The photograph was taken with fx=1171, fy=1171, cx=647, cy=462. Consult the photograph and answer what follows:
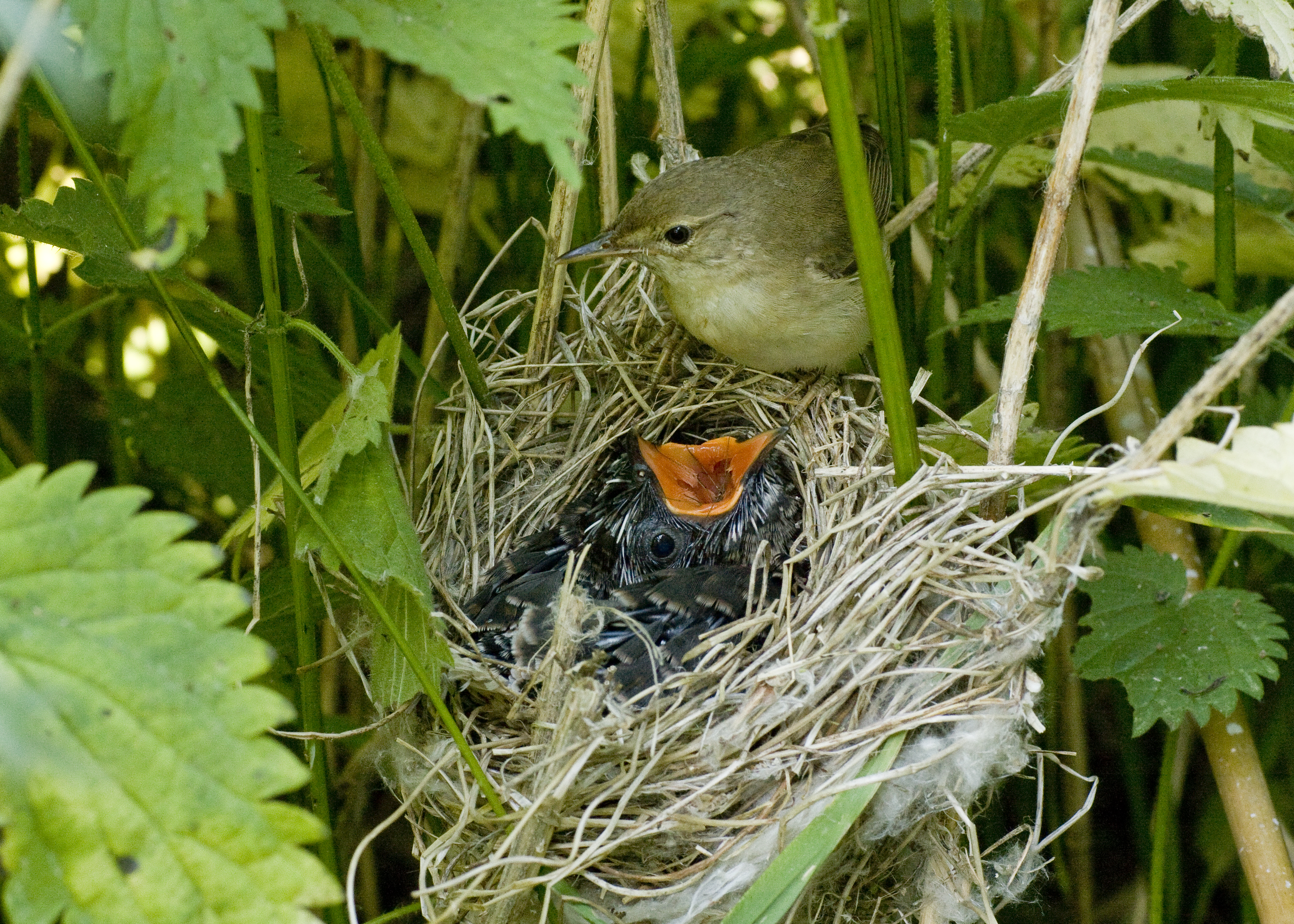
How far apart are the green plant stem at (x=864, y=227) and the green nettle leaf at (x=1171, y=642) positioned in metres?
0.59

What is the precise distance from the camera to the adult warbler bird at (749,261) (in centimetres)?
229

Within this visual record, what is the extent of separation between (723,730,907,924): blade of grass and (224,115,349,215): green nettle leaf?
101 centimetres

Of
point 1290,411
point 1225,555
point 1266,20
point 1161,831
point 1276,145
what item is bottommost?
point 1161,831

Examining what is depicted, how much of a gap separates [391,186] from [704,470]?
107 centimetres

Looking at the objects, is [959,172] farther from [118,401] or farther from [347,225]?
[118,401]

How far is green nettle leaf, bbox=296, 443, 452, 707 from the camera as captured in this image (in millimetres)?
1467

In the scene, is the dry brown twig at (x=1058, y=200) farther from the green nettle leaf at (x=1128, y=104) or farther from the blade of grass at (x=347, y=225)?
the blade of grass at (x=347, y=225)

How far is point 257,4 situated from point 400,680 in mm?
858

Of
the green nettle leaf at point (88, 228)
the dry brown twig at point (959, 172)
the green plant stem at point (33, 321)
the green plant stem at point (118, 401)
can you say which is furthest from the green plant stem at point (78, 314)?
the dry brown twig at point (959, 172)

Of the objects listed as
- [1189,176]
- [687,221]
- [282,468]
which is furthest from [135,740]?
[1189,176]

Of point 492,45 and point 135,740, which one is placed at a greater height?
point 492,45

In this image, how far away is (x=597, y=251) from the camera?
2154mm

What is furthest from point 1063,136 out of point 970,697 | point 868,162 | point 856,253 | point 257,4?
point 868,162

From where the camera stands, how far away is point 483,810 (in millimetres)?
1562
